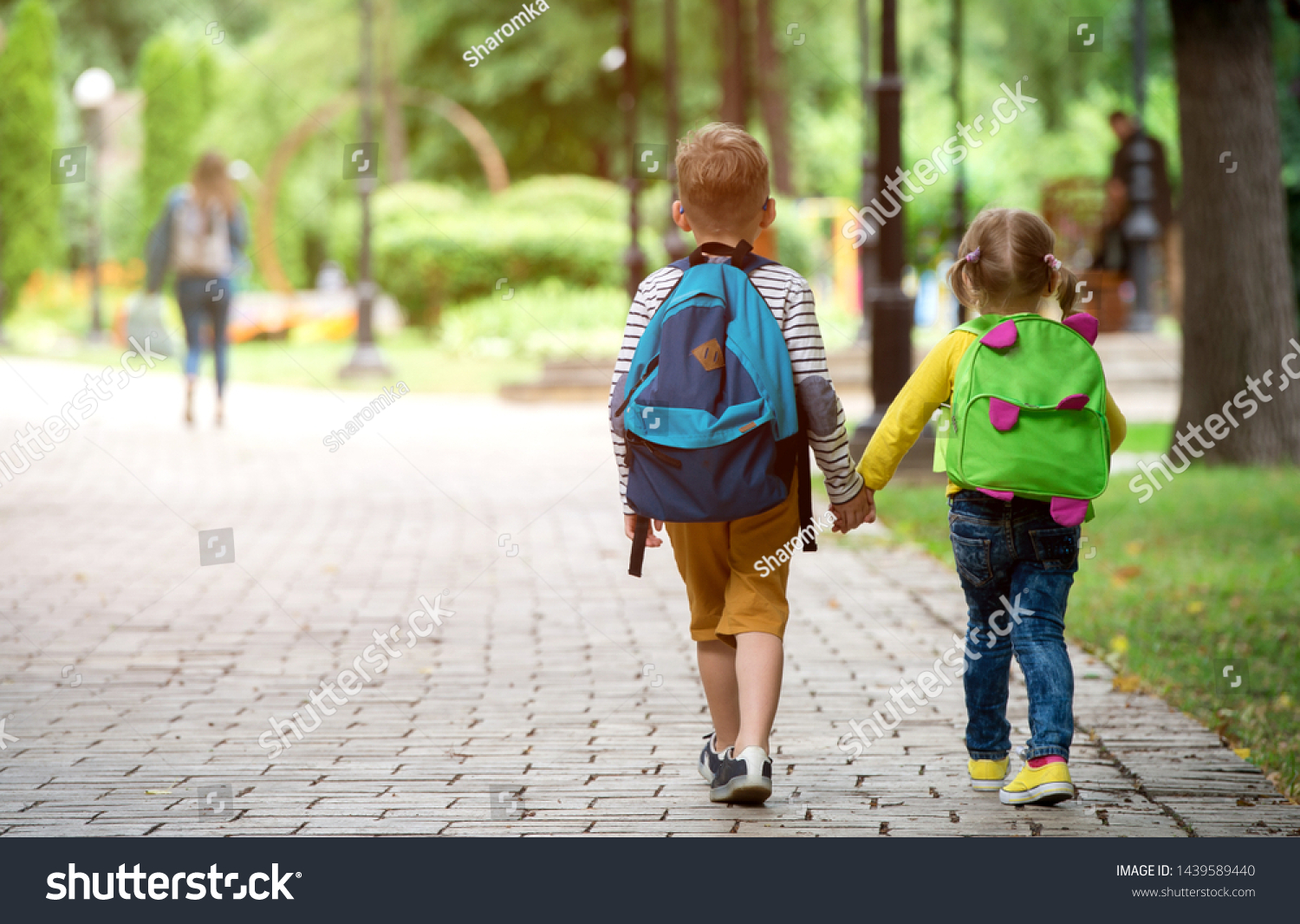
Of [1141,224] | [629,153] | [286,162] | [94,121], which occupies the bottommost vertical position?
[1141,224]

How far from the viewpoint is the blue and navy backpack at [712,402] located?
3467 mm

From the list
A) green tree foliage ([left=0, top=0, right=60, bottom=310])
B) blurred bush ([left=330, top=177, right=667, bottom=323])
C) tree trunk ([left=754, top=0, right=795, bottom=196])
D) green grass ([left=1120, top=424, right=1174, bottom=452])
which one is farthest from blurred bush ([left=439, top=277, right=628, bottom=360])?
green tree foliage ([left=0, top=0, right=60, bottom=310])

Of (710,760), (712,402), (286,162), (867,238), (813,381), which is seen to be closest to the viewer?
(712,402)

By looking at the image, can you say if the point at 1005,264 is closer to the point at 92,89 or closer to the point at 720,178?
the point at 720,178

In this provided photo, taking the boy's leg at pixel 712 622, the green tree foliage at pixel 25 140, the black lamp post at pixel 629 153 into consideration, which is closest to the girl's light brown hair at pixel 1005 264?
the boy's leg at pixel 712 622

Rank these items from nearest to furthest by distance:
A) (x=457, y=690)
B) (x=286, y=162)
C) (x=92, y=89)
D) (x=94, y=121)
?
(x=457, y=690)
(x=92, y=89)
(x=94, y=121)
(x=286, y=162)

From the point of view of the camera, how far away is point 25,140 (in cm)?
3144

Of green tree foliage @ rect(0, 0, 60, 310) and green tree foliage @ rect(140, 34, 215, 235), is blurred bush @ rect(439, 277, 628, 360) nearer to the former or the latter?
green tree foliage @ rect(0, 0, 60, 310)

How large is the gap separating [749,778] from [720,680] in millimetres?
255

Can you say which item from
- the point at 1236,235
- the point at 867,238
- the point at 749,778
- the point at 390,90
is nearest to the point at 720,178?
the point at 749,778

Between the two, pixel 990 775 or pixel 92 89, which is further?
pixel 92 89

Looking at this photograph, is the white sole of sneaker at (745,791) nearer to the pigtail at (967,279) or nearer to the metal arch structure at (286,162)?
the pigtail at (967,279)
